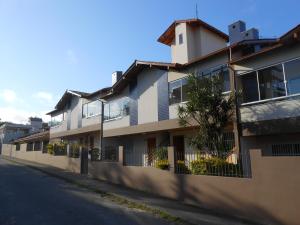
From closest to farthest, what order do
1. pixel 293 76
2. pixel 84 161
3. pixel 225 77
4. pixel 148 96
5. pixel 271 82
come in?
pixel 293 76 → pixel 271 82 → pixel 225 77 → pixel 148 96 → pixel 84 161

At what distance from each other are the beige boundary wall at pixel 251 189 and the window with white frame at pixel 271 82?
507 centimetres

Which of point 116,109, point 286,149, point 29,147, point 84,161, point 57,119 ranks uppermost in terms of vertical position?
point 57,119

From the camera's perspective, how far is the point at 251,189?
992cm

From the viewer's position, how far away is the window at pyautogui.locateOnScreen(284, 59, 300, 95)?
13.5 metres

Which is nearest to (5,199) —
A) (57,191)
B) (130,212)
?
(57,191)

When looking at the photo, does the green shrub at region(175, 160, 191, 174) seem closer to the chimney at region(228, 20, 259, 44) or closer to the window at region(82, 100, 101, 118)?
the chimney at region(228, 20, 259, 44)

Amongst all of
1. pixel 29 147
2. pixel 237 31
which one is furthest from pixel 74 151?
pixel 29 147

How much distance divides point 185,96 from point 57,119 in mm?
23057

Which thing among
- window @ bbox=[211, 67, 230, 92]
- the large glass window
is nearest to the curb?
window @ bbox=[211, 67, 230, 92]

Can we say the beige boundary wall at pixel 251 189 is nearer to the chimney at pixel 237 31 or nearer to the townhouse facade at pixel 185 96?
the townhouse facade at pixel 185 96

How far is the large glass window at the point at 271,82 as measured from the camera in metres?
14.1

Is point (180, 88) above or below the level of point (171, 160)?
above

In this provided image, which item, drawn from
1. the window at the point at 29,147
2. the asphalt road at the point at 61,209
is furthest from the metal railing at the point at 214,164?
the window at the point at 29,147

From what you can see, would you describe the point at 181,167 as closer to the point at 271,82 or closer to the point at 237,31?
the point at 271,82
